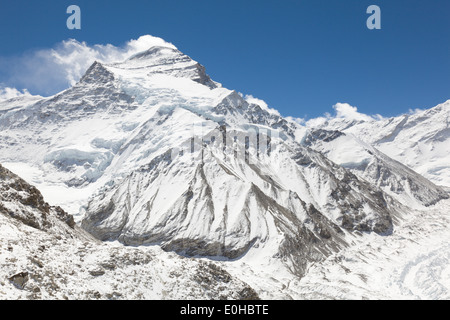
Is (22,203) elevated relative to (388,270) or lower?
lower

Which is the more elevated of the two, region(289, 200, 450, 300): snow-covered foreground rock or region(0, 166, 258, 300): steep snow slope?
region(289, 200, 450, 300): snow-covered foreground rock

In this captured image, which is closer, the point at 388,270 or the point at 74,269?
the point at 74,269

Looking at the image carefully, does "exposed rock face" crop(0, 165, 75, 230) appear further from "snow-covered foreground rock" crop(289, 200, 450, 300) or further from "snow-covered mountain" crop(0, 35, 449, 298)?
"snow-covered foreground rock" crop(289, 200, 450, 300)

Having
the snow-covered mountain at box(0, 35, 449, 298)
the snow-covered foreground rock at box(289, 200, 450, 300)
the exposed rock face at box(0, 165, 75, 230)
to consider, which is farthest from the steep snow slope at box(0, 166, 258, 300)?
the snow-covered foreground rock at box(289, 200, 450, 300)

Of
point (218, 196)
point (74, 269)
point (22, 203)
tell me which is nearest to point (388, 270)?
point (218, 196)

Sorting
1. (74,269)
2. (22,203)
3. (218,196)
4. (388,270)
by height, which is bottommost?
(74,269)

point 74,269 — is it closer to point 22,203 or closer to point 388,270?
point 22,203

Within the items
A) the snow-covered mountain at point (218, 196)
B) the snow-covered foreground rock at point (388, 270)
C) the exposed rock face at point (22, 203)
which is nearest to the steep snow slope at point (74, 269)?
the exposed rock face at point (22, 203)

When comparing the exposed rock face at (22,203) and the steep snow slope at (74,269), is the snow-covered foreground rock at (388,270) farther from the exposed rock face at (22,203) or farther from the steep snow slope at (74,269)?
the exposed rock face at (22,203)
